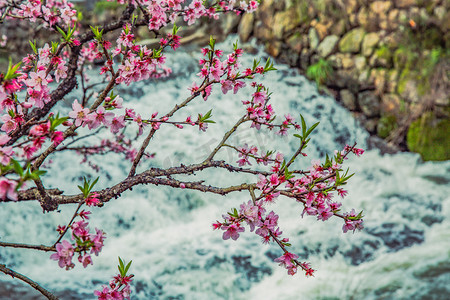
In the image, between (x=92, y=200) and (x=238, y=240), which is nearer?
(x=92, y=200)

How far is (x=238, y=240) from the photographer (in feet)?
13.8

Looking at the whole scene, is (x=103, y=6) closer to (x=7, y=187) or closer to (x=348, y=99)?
(x=348, y=99)

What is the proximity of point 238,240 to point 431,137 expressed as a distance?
127 inches

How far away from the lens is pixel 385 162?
18.5 feet

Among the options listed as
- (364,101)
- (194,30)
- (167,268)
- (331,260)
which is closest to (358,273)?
(331,260)

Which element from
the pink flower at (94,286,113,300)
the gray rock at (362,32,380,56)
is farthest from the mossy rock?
the pink flower at (94,286,113,300)

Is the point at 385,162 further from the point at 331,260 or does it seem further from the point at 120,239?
the point at 120,239

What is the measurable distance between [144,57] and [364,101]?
5253mm

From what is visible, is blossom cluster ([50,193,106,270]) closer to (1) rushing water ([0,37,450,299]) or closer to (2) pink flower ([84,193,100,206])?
(2) pink flower ([84,193,100,206])

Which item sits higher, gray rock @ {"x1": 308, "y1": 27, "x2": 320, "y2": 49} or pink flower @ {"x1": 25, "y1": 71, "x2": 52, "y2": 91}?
gray rock @ {"x1": 308, "y1": 27, "x2": 320, "y2": 49}

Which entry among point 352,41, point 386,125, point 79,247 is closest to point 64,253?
point 79,247

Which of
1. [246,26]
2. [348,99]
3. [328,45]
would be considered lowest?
[348,99]

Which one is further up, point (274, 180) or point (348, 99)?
point (348, 99)

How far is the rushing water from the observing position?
3.44 m
